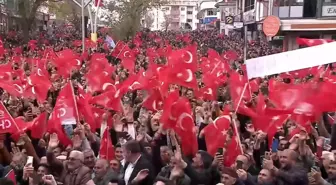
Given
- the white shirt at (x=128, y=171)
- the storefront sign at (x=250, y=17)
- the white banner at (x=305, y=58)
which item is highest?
the storefront sign at (x=250, y=17)

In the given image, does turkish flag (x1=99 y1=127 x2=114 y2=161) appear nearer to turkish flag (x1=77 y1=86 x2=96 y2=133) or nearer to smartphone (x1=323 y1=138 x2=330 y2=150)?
turkish flag (x1=77 y1=86 x2=96 y2=133)

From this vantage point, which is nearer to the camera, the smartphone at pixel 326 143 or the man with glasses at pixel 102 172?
the man with glasses at pixel 102 172

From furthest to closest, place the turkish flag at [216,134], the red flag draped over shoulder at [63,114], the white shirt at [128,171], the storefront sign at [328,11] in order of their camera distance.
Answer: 1. the storefront sign at [328,11]
2. the red flag draped over shoulder at [63,114]
3. the turkish flag at [216,134]
4. the white shirt at [128,171]

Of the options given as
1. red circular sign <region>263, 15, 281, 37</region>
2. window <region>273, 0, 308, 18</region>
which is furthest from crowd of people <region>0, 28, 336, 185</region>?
window <region>273, 0, 308, 18</region>

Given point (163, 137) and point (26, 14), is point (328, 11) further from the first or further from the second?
point (163, 137)

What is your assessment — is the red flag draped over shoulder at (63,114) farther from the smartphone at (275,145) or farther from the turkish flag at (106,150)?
the smartphone at (275,145)

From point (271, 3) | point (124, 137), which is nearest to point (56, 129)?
point (124, 137)

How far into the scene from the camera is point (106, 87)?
447 inches

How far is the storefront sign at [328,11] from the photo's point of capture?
99.7ft

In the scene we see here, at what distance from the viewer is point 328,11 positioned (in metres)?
30.5

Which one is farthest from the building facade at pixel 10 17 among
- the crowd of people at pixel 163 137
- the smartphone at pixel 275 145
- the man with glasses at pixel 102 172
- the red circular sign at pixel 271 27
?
the man with glasses at pixel 102 172

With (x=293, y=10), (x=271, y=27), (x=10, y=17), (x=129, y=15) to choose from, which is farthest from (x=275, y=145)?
(x=10, y=17)

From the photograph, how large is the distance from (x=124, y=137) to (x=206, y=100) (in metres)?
3.40

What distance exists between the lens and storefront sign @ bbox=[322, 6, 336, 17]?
30.4m
